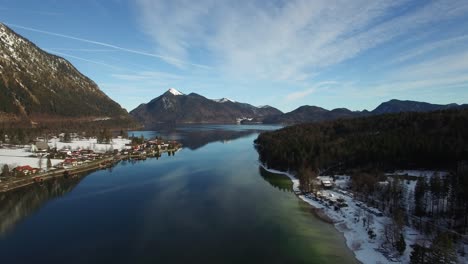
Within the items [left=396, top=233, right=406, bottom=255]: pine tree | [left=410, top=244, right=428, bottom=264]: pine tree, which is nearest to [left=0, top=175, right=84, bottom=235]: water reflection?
[left=396, top=233, right=406, bottom=255]: pine tree

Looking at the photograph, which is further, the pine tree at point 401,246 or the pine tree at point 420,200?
the pine tree at point 420,200

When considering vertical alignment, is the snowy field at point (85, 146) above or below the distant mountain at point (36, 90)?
below

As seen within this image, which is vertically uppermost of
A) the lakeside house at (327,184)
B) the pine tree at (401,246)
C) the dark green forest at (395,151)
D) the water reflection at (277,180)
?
the dark green forest at (395,151)

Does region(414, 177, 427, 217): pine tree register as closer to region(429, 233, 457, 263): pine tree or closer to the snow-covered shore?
the snow-covered shore

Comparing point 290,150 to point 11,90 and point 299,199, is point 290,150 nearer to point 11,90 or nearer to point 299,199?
point 299,199

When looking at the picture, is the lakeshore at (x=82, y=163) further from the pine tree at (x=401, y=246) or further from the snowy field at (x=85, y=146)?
the pine tree at (x=401, y=246)

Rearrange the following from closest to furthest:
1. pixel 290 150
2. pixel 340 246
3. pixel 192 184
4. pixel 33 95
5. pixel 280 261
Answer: pixel 280 261 < pixel 340 246 < pixel 192 184 < pixel 290 150 < pixel 33 95

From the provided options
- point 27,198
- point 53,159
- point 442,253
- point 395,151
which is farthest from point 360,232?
point 53,159

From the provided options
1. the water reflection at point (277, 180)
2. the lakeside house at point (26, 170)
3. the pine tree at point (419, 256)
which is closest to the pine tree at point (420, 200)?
the pine tree at point (419, 256)

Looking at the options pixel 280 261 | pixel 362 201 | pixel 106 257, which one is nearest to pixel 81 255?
pixel 106 257
